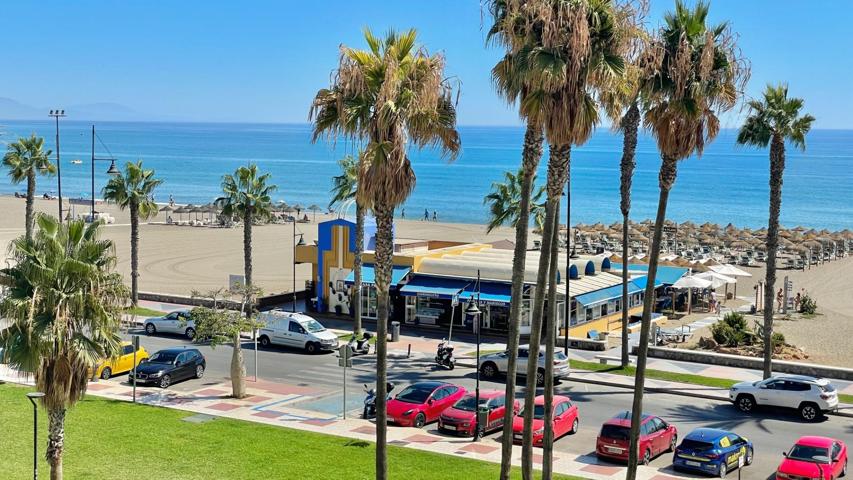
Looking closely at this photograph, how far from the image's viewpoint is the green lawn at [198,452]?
24500 mm

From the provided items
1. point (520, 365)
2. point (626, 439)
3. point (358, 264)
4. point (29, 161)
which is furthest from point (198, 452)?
point (29, 161)

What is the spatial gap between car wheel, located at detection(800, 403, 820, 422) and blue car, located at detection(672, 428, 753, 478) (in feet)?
21.7

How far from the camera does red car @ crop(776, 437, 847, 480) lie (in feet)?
79.3

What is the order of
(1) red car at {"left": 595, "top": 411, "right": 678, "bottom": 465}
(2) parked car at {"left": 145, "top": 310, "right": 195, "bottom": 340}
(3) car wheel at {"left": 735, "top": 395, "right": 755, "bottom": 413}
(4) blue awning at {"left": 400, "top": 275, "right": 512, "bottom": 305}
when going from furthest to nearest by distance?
1. (4) blue awning at {"left": 400, "top": 275, "right": 512, "bottom": 305}
2. (2) parked car at {"left": 145, "top": 310, "right": 195, "bottom": 340}
3. (3) car wheel at {"left": 735, "top": 395, "right": 755, "bottom": 413}
4. (1) red car at {"left": 595, "top": 411, "right": 678, "bottom": 465}

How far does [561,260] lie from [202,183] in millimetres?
158720

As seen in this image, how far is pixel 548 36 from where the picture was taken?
1802 cm

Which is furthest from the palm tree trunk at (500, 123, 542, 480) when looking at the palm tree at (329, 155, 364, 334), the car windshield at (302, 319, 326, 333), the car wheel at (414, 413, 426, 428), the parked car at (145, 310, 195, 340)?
the parked car at (145, 310, 195, 340)

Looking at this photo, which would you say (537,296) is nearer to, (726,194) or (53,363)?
(53,363)

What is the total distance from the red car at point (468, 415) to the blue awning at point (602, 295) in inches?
668

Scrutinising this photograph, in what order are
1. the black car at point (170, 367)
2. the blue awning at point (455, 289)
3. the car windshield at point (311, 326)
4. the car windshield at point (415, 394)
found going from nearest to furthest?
the car windshield at point (415, 394), the black car at point (170, 367), the car windshield at point (311, 326), the blue awning at point (455, 289)

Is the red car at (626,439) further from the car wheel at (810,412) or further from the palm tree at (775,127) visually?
the palm tree at (775,127)

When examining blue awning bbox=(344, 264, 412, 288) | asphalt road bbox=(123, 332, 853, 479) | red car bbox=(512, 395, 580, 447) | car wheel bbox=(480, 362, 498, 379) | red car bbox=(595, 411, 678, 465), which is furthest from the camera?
blue awning bbox=(344, 264, 412, 288)

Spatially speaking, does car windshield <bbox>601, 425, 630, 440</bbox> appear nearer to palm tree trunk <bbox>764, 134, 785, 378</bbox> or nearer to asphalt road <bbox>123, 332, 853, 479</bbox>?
asphalt road <bbox>123, 332, 853, 479</bbox>

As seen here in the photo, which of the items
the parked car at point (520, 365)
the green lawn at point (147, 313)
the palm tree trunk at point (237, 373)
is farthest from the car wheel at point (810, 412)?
the green lawn at point (147, 313)
